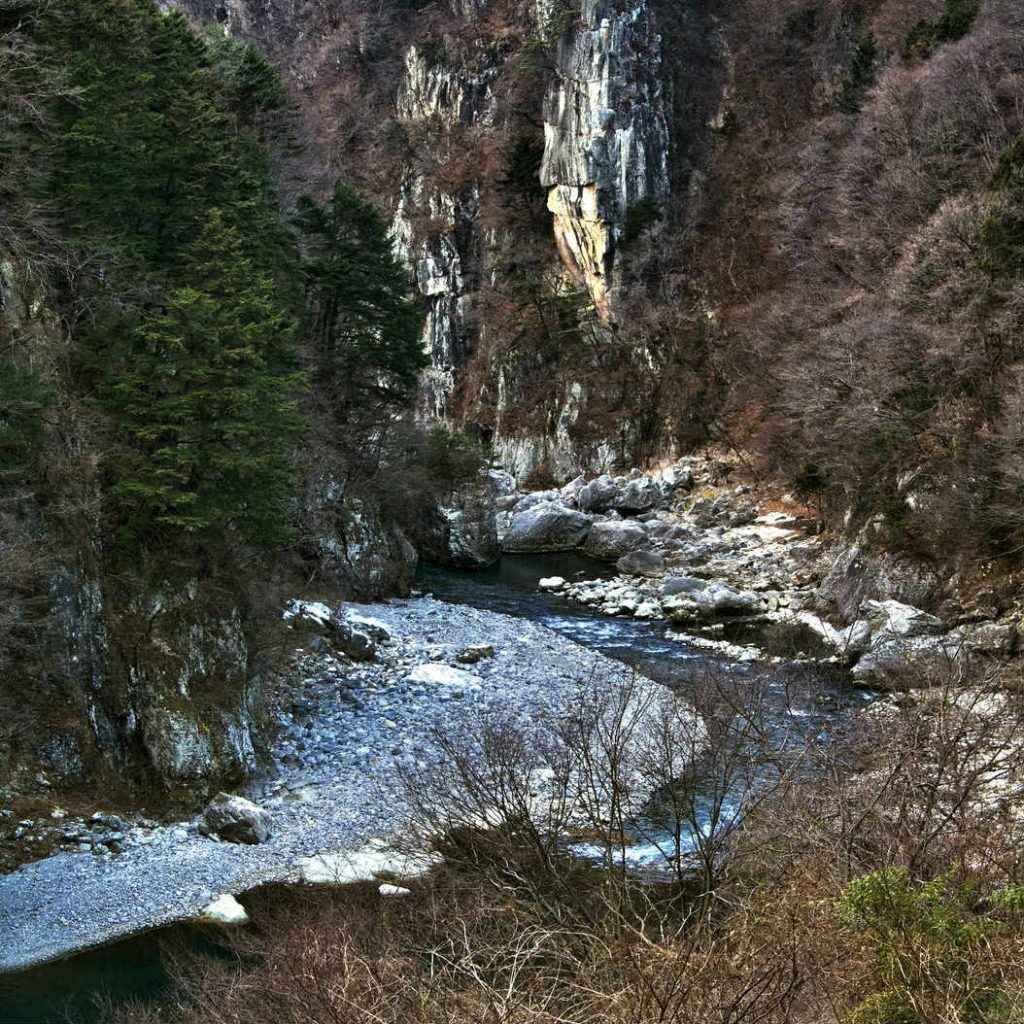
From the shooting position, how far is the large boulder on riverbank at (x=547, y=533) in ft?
121

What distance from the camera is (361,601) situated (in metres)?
26.6

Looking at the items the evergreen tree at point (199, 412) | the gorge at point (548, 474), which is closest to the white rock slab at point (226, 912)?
the gorge at point (548, 474)

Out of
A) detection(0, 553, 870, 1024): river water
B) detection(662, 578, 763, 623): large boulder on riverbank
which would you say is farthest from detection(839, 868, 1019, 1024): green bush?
detection(662, 578, 763, 623): large boulder on riverbank

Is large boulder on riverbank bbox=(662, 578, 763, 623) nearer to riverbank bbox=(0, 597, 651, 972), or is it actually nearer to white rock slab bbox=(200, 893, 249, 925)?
riverbank bbox=(0, 597, 651, 972)

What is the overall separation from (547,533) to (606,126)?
24133 mm

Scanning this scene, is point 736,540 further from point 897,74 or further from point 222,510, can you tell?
point 222,510

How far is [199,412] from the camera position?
15047 millimetres

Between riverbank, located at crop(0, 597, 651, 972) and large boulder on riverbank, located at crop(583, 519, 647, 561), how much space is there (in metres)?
10.1

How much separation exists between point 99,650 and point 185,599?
1576 millimetres

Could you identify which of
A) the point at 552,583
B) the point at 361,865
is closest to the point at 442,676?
the point at 361,865

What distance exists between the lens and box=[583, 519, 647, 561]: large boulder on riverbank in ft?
113

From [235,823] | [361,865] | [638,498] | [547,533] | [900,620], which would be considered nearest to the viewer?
[361,865]

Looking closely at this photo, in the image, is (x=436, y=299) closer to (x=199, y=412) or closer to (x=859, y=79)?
(x=859, y=79)

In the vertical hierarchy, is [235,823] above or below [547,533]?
above
